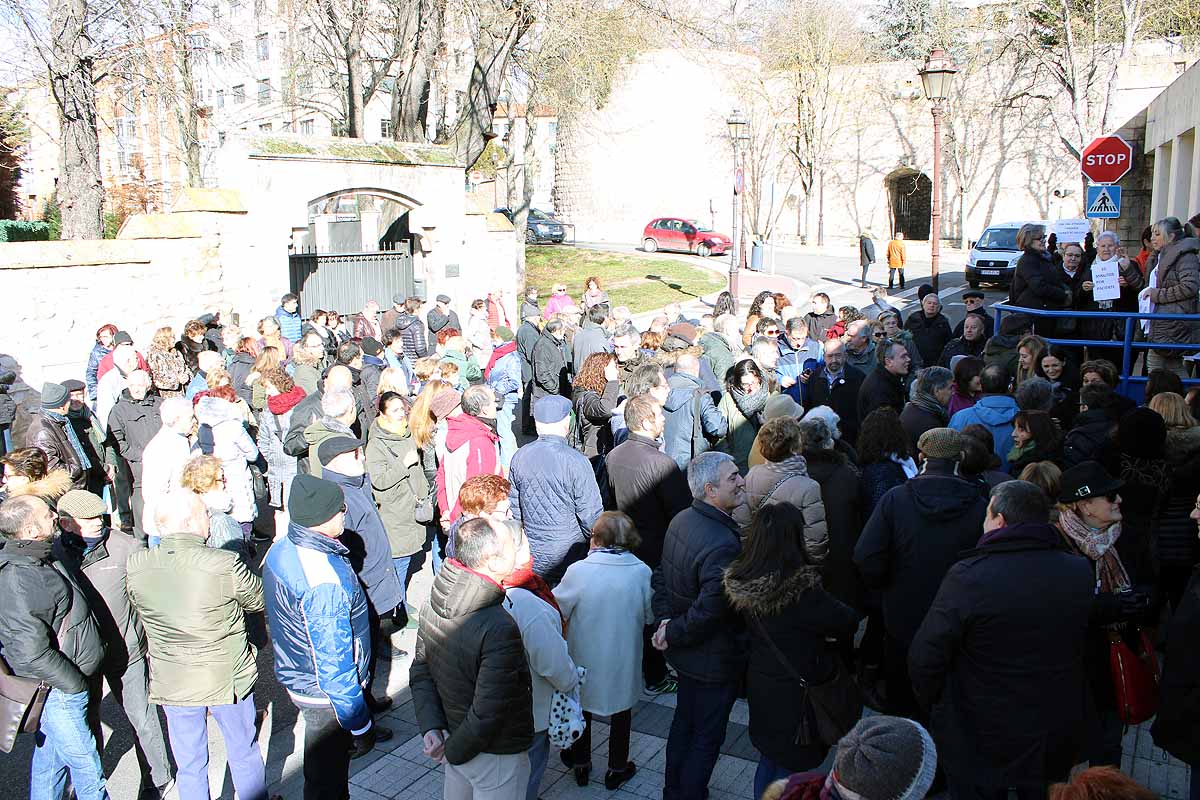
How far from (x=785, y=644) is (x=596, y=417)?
4.00m

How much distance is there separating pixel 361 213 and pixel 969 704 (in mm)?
21819

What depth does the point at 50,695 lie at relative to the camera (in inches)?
170

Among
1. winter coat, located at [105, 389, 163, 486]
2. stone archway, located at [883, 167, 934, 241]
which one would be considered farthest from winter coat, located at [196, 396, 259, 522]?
stone archway, located at [883, 167, 934, 241]

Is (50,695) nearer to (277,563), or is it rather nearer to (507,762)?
(277,563)

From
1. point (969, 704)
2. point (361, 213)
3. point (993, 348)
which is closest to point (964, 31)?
point (361, 213)

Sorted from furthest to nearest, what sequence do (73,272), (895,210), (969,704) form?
(895,210) → (73,272) → (969,704)

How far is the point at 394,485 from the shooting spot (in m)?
6.31

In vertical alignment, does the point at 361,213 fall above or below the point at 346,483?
above

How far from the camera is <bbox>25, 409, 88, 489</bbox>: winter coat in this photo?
278 inches

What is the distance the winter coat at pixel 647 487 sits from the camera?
18.1 ft

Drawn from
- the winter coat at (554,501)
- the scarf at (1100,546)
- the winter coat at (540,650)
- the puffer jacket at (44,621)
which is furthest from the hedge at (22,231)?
the scarf at (1100,546)

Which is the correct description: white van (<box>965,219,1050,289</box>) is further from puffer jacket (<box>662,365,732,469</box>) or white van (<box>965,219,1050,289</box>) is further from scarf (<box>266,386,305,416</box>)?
scarf (<box>266,386,305,416</box>)

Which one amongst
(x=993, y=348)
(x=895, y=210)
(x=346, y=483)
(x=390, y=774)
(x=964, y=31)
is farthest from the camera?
(x=895, y=210)

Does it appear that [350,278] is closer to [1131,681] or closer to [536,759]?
[536,759]
